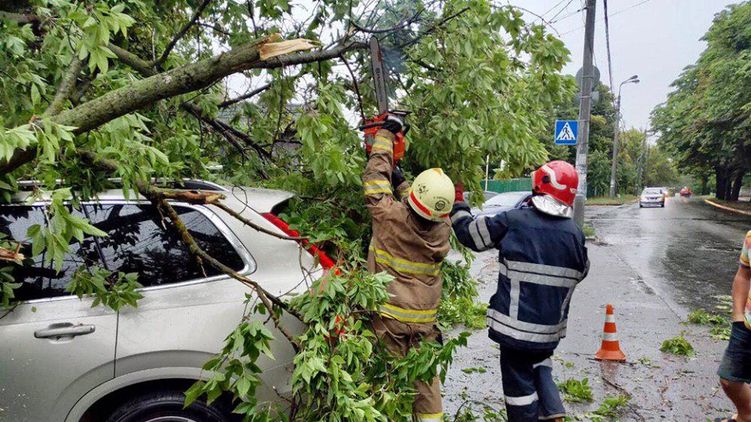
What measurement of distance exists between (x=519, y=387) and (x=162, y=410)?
6.30ft

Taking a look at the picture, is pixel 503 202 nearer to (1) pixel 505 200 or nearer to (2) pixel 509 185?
(1) pixel 505 200

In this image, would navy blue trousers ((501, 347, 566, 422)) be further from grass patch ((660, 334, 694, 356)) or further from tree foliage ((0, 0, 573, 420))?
grass patch ((660, 334, 694, 356))

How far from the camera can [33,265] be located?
248cm

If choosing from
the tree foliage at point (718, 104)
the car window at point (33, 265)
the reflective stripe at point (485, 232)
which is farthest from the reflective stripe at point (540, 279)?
the tree foliage at point (718, 104)

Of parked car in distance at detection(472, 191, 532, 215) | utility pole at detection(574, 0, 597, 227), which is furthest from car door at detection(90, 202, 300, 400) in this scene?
parked car in distance at detection(472, 191, 532, 215)

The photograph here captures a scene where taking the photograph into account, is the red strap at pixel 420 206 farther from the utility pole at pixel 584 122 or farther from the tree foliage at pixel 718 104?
the tree foliage at pixel 718 104

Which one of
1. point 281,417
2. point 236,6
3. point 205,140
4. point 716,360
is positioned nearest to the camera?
point 281,417

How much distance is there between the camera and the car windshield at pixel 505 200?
14.7 meters

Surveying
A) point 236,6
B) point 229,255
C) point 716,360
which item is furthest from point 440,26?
point 716,360

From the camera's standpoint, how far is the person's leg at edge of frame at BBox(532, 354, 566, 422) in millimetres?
3049

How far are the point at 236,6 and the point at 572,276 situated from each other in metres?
3.30

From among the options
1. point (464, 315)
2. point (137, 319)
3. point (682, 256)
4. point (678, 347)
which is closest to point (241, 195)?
point (137, 319)

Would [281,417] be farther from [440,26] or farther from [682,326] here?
[682,326]

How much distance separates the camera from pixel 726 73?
23.0 m
